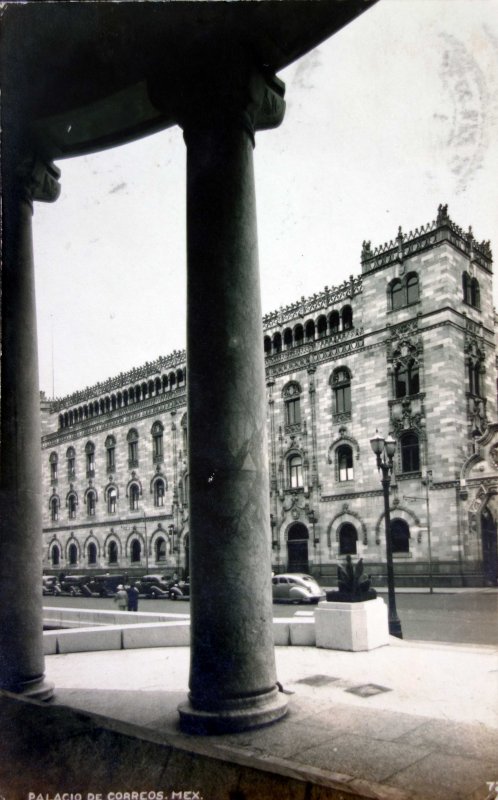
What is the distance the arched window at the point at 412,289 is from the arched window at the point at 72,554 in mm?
37335

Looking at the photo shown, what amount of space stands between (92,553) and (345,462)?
2747 centimetres

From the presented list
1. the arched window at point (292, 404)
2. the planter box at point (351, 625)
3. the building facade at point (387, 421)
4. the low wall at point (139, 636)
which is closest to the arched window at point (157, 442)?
the building facade at point (387, 421)

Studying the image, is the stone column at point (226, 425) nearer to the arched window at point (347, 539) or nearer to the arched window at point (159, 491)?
the arched window at point (347, 539)

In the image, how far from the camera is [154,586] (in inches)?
1469

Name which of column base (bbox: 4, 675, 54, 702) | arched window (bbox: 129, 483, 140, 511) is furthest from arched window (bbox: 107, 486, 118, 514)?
column base (bbox: 4, 675, 54, 702)

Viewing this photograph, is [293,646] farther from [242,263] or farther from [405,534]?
[405,534]

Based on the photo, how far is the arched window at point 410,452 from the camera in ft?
115

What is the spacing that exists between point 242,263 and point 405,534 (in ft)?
101

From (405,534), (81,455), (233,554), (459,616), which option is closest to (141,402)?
(81,455)

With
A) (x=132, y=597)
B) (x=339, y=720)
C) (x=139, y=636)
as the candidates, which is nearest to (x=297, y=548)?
(x=132, y=597)

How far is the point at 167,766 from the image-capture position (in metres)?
3.90

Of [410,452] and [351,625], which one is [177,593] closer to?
[410,452]

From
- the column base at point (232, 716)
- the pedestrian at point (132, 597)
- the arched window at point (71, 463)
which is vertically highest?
the arched window at point (71, 463)

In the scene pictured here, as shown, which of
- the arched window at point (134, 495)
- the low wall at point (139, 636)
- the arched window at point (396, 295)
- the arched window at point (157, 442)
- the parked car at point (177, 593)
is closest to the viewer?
the low wall at point (139, 636)
